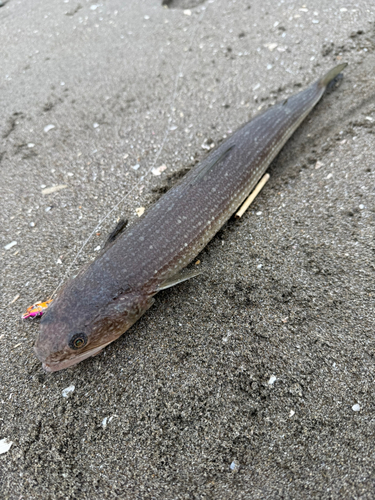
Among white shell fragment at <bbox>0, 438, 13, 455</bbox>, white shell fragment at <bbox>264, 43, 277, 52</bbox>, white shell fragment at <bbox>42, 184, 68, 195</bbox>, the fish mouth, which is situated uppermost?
white shell fragment at <bbox>42, 184, 68, 195</bbox>

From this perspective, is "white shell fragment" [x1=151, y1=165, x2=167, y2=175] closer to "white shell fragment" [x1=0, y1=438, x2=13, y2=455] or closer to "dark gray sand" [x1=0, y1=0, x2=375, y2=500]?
Answer: "dark gray sand" [x1=0, y1=0, x2=375, y2=500]

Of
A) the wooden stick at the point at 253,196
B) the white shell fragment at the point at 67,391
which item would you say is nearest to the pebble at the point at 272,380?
the white shell fragment at the point at 67,391

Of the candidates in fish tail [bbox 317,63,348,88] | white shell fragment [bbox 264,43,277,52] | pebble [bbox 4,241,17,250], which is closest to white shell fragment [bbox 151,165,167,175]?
pebble [bbox 4,241,17,250]

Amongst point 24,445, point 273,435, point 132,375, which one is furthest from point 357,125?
point 24,445

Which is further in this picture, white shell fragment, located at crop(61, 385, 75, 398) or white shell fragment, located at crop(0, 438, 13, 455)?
white shell fragment, located at crop(61, 385, 75, 398)

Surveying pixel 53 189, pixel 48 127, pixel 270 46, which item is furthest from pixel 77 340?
pixel 270 46

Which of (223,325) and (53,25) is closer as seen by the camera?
(223,325)

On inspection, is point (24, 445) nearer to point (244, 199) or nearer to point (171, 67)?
point (244, 199)
